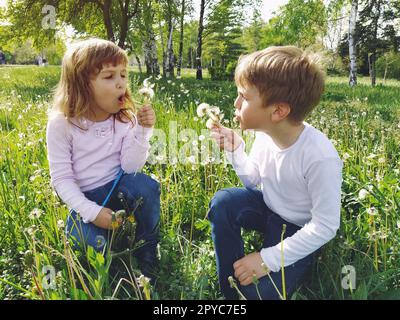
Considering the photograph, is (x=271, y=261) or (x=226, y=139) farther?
(x=226, y=139)

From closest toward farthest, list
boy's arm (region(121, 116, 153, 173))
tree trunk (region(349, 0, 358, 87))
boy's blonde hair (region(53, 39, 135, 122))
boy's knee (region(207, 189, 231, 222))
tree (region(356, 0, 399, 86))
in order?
boy's knee (region(207, 189, 231, 222)) → boy's blonde hair (region(53, 39, 135, 122)) → boy's arm (region(121, 116, 153, 173)) → tree trunk (region(349, 0, 358, 87)) → tree (region(356, 0, 399, 86))

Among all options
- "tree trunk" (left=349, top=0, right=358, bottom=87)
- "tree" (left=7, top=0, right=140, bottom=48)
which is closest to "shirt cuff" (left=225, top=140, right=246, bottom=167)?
"tree trunk" (left=349, top=0, right=358, bottom=87)

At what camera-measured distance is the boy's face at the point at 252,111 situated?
1.54 metres

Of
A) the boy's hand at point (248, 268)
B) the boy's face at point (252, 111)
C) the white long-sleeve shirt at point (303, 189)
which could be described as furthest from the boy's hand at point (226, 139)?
the boy's hand at point (248, 268)

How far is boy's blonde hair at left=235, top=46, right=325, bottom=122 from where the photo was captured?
151cm

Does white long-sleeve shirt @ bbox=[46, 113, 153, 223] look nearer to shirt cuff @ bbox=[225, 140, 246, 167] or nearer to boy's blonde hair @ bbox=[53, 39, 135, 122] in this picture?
boy's blonde hair @ bbox=[53, 39, 135, 122]

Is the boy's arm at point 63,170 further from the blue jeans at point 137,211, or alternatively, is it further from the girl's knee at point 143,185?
the girl's knee at point 143,185

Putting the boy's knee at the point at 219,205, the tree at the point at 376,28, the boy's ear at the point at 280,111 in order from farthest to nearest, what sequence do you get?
the tree at the point at 376,28 < the boy's knee at the point at 219,205 < the boy's ear at the point at 280,111

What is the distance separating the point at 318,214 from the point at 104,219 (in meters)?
0.84

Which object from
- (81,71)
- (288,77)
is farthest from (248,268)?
(81,71)

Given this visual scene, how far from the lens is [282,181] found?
1592 mm

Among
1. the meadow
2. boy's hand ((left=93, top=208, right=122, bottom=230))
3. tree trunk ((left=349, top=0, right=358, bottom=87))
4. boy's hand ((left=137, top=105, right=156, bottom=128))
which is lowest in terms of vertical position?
the meadow

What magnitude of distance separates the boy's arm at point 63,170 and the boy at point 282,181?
1.81 feet

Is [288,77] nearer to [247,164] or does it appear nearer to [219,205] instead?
[247,164]
